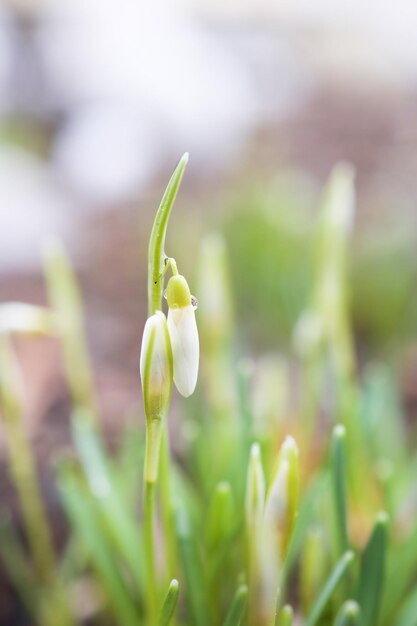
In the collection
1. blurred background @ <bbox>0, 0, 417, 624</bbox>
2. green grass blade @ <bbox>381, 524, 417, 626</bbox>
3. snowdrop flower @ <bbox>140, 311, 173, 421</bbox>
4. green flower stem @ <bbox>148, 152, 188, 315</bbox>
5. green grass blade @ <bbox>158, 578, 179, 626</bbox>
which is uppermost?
blurred background @ <bbox>0, 0, 417, 624</bbox>

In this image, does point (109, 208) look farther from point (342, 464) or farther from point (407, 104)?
point (342, 464)

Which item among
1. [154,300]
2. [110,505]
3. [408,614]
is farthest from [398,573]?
[154,300]

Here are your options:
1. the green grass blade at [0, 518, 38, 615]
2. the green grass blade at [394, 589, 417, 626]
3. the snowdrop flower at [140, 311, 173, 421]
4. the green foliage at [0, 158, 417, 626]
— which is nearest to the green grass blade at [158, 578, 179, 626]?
the green foliage at [0, 158, 417, 626]

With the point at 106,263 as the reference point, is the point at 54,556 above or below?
below

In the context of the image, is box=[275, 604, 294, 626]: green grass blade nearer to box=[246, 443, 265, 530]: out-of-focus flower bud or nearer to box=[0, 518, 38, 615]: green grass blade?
box=[246, 443, 265, 530]: out-of-focus flower bud

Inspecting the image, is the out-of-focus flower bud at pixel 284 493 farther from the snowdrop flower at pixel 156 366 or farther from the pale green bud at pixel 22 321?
the pale green bud at pixel 22 321

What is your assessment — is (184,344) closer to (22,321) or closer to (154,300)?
(154,300)

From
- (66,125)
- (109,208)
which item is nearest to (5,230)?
(109,208)
